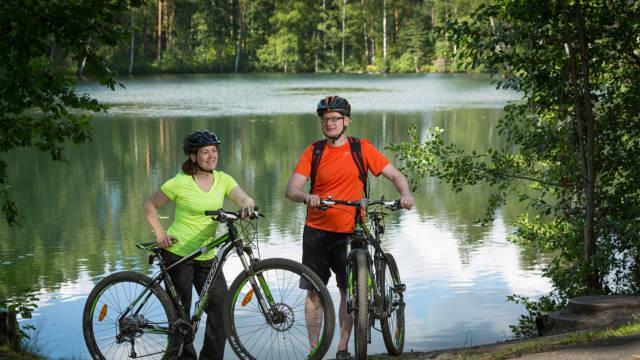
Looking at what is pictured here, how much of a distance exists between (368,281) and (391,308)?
0.46 meters

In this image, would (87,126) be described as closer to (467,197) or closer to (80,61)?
(80,61)

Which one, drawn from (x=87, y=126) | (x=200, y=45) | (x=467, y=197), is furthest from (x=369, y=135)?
(x=200, y=45)

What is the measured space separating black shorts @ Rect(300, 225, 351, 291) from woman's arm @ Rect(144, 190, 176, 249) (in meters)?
0.81

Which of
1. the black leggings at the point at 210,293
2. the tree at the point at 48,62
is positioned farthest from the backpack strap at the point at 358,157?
the tree at the point at 48,62

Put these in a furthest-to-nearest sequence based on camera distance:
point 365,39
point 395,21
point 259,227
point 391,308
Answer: point 395,21 < point 365,39 < point 259,227 < point 391,308

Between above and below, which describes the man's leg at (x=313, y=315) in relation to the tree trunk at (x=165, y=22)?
below

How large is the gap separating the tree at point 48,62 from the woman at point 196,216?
1.76m

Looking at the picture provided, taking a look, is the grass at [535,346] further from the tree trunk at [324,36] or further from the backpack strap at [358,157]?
the tree trunk at [324,36]

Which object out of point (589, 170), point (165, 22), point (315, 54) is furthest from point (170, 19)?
point (589, 170)

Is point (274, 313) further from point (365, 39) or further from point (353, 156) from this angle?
A: point (365, 39)

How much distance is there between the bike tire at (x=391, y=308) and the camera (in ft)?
22.4

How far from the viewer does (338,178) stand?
6867mm

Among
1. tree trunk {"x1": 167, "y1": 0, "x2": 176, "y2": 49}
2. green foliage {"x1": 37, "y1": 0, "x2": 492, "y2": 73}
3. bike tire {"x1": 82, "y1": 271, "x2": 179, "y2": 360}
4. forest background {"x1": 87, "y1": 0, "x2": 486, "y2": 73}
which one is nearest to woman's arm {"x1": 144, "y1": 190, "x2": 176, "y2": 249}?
bike tire {"x1": 82, "y1": 271, "x2": 179, "y2": 360}

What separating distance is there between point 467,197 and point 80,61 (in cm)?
1584
